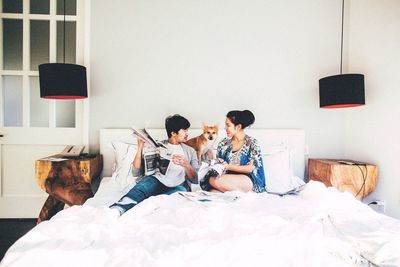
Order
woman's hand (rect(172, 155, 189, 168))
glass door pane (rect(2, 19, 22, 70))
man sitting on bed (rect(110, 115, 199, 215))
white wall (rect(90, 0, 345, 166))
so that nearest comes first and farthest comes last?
man sitting on bed (rect(110, 115, 199, 215))
woman's hand (rect(172, 155, 189, 168))
white wall (rect(90, 0, 345, 166))
glass door pane (rect(2, 19, 22, 70))

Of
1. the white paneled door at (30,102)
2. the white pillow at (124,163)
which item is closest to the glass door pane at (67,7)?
the white paneled door at (30,102)

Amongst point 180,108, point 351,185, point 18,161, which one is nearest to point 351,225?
point 351,185

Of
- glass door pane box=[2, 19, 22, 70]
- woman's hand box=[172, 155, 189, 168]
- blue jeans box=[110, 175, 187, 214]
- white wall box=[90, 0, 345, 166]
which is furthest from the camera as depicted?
glass door pane box=[2, 19, 22, 70]

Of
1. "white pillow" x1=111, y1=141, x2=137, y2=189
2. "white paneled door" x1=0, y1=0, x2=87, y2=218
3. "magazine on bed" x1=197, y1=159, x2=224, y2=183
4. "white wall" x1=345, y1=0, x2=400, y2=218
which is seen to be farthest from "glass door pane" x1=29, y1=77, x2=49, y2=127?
"white wall" x1=345, y1=0, x2=400, y2=218

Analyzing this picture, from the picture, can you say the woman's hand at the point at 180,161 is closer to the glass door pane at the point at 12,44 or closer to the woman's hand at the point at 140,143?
the woman's hand at the point at 140,143

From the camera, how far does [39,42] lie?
2814 mm

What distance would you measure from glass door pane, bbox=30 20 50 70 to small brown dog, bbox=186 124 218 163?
180 centimetres

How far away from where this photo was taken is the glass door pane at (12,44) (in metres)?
2.81

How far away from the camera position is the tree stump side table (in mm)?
2264

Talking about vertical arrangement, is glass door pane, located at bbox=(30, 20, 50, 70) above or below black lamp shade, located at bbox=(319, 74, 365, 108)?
above

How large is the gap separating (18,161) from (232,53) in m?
2.41

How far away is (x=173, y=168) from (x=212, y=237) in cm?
98

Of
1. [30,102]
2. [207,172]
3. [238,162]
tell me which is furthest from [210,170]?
[30,102]

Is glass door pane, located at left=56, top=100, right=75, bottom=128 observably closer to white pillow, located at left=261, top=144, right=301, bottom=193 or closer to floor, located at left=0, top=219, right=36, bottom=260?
floor, located at left=0, top=219, right=36, bottom=260
